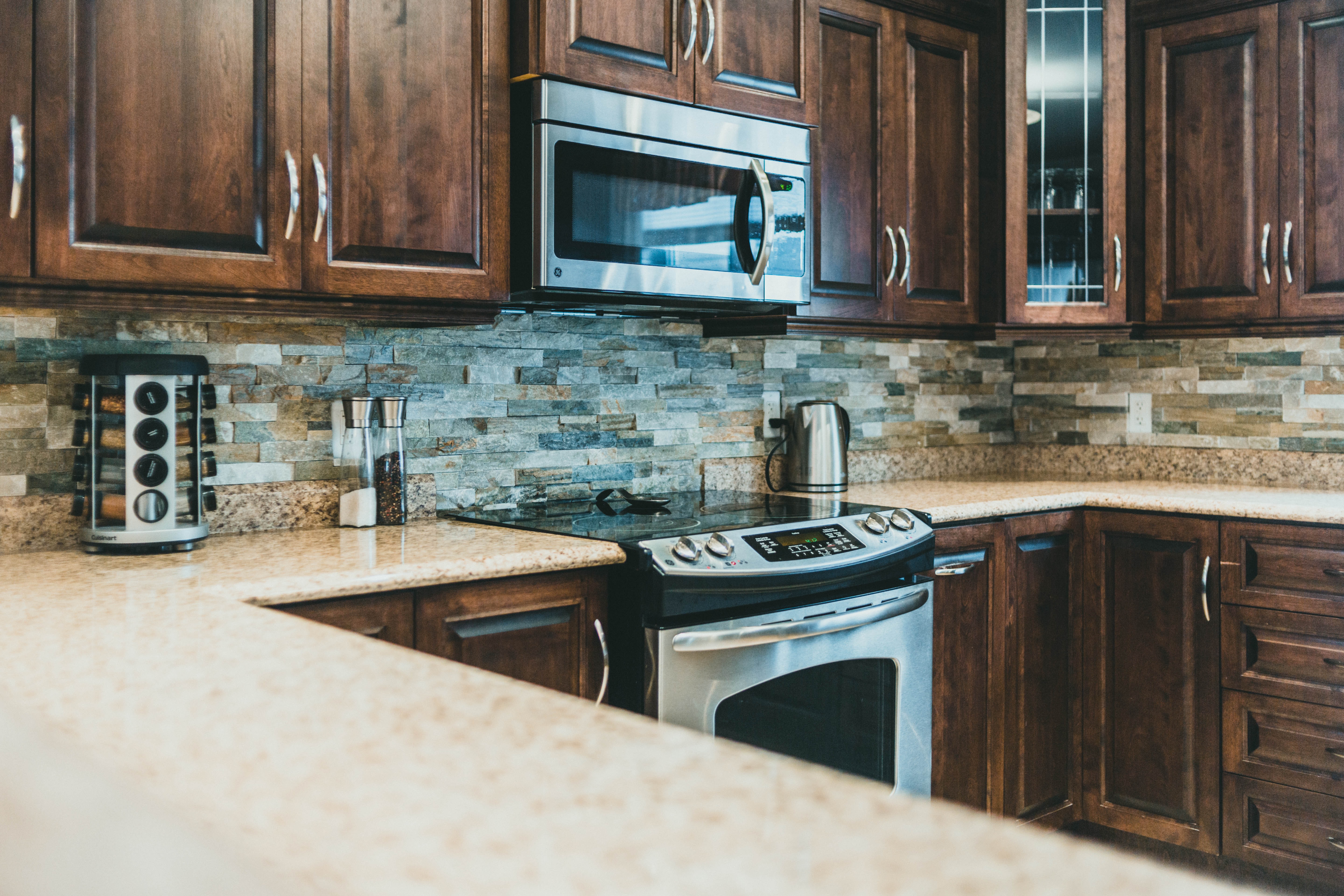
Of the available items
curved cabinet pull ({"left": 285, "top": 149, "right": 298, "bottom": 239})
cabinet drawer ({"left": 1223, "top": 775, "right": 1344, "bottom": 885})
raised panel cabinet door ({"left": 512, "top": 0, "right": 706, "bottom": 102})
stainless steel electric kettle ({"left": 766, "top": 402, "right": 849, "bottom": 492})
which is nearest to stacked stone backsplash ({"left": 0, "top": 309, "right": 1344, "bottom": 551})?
stainless steel electric kettle ({"left": 766, "top": 402, "right": 849, "bottom": 492})

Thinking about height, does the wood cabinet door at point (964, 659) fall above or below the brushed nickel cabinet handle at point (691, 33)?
below

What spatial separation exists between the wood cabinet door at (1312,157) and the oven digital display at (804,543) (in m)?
1.55

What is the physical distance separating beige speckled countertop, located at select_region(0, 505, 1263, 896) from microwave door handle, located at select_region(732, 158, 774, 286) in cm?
157

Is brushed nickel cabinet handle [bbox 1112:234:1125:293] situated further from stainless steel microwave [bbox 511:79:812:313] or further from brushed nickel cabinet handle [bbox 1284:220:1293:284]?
stainless steel microwave [bbox 511:79:812:313]

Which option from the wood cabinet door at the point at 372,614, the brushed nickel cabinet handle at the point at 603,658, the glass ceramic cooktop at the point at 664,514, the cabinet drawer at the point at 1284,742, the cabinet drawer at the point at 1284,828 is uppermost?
the glass ceramic cooktop at the point at 664,514

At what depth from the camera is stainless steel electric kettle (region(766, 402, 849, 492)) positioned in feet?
9.73

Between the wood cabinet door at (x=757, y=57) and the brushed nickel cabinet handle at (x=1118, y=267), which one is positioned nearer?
Answer: the wood cabinet door at (x=757, y=57)

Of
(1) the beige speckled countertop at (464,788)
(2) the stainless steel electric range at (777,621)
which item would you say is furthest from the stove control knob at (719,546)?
(1) the beige speckled countertop at (464,788)

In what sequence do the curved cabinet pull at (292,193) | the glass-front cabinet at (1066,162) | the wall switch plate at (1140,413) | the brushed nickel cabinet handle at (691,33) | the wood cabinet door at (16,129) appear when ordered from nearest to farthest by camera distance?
the wood cabinet door at (16,129), the curved cabinet pull at (292,193), the brushed nickel cabinet handle at (691,33), the glass-front cabinet at (1066,162), the wall switch plate at (1140,413)

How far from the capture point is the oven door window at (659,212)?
7.20ft

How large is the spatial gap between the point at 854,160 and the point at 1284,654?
1.62m

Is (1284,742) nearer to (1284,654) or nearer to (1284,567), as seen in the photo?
(1284,654)

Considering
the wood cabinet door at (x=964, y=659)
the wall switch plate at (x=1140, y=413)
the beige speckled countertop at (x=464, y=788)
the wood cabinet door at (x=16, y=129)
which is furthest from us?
the wall switch plate at (x=1140, y=413)

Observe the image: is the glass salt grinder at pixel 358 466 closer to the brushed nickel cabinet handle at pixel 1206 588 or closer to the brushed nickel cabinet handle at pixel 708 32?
the brushed nickel cabinet handle at pixel 708 32
